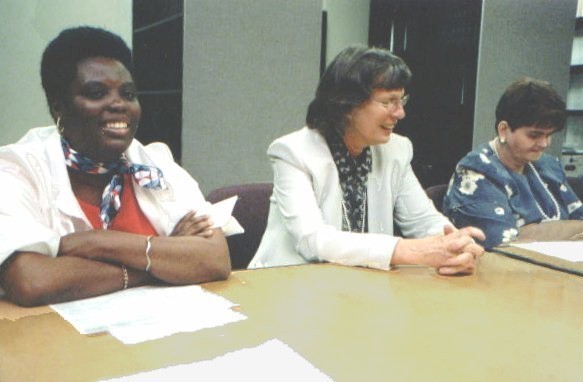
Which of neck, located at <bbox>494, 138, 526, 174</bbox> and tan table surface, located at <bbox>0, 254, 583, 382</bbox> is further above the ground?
neck, located at <bbox>494, 138, 526, 174</bbox>

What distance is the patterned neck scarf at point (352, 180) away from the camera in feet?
6.20

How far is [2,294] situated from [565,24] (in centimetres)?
338

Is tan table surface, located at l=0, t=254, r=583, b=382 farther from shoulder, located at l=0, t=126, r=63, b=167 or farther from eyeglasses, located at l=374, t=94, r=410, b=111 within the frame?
eyeglasses, located at l=374, t=94, r=410, b=111

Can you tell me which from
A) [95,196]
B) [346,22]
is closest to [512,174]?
[95,196]

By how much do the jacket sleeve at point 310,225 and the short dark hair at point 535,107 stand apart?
3.16 ft

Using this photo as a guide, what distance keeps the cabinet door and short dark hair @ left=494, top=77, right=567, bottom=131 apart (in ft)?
3.48

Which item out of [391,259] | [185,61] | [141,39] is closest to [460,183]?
[391,259]

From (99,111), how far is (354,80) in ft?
2.76

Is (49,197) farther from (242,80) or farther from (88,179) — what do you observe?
(242,80)

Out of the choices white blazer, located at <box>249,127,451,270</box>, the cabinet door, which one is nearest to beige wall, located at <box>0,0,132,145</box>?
the cabinet door

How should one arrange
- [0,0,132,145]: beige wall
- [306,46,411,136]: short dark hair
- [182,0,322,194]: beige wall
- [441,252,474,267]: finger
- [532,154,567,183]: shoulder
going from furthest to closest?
1. [0,0,132,145]: beige wall
2. [182,0,322,194]: beige wall
3. [532,154,567,183]: shoulder
4. [306,46,411,136]: short dark hair
5. [441,252,474,267]: finger

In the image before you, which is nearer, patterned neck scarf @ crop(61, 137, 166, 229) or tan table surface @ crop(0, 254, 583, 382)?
tan table surface @ crop(0, 254, 583, 382)

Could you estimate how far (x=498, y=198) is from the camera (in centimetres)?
217

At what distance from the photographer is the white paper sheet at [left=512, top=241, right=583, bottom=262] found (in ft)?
5.57
